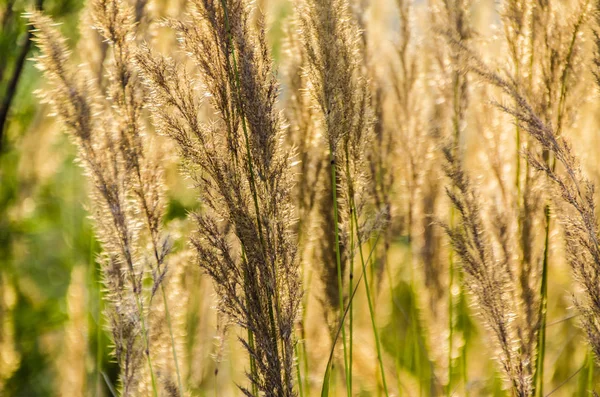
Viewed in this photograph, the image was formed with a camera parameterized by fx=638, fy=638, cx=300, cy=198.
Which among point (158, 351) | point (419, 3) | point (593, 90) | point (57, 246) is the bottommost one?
point (57, 246)

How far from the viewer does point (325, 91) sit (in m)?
1.21

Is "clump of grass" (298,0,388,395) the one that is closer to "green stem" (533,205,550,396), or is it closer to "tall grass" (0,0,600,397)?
"tall grass" (0,0,600,397)

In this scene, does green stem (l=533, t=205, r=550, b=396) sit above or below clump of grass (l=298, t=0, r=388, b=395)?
below

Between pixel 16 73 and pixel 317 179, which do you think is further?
pixel 16 73

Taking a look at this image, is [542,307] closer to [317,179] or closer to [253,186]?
[317,179]

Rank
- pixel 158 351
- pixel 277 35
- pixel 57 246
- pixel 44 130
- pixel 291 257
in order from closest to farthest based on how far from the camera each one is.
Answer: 1. pixel 291 257
2. pixel 158 351
3. pixel 44 130
4. pixel 277 35
5. pixel 57 246

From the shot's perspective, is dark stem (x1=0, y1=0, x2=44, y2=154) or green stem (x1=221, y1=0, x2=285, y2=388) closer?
green stem (x1=221, y1=0, x2=285, y2=388)

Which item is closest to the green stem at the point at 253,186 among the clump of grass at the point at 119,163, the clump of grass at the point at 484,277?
the clump of grass at the point at 119,163

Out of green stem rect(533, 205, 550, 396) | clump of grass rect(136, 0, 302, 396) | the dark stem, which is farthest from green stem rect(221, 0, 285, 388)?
the dark stem

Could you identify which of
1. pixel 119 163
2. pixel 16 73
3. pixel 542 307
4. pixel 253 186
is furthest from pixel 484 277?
pixel 16 73

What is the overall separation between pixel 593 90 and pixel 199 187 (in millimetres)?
1004

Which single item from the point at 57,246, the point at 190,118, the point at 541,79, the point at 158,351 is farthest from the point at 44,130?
the point at 541,79

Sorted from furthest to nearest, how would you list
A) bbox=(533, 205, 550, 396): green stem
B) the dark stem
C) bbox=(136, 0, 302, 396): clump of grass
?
the dark stem
bbox=(533, 205, 550, 396): green stem
bbox=(136, 0, 302, 396): clump of grass

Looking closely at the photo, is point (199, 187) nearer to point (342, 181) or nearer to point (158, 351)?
point (342, 181)
